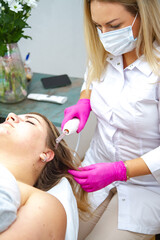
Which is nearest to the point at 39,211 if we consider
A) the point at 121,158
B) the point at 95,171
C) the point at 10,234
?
the point at 10,234

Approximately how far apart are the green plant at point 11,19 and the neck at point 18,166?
0.74 m

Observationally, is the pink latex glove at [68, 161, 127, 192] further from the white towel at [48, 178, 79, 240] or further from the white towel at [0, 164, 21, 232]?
the white towel at [0, 164, 21, 232]

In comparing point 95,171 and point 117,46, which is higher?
point 117,46

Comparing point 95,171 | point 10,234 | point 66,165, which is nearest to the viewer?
point 10,234

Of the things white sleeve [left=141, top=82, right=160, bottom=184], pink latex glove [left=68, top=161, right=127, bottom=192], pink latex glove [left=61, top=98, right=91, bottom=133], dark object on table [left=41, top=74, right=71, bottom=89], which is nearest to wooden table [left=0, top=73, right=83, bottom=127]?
dark object on table [left=41, top=74, right=71, bottom=89]

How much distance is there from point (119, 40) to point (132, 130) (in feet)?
1.39

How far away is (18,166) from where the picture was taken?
3.92 ft

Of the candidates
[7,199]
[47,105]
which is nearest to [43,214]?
[7,199]

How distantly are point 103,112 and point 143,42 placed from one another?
385 mm

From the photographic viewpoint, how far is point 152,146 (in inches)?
54.8

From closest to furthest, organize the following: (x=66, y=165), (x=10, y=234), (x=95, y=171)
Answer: (x=10, y=234)
(x=95, y=171)
(x=66, y=165)

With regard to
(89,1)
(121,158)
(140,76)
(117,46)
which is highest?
(89,1)

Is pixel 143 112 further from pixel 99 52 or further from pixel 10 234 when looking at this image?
pixel 10 234

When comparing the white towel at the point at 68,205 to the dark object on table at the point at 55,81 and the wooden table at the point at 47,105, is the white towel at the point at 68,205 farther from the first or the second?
the dark object on table at the point at 55,81
